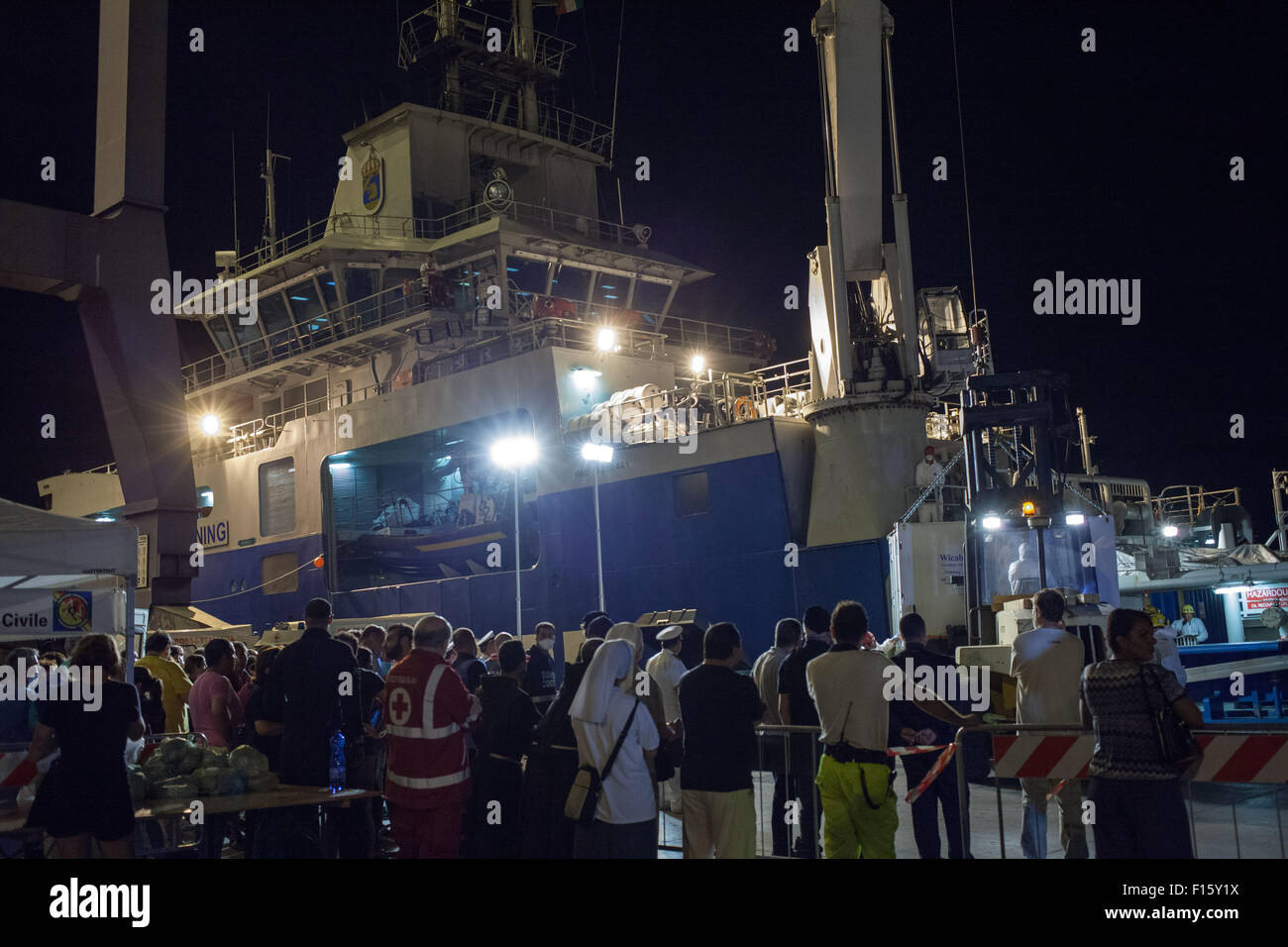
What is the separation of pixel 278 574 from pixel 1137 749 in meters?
22.9

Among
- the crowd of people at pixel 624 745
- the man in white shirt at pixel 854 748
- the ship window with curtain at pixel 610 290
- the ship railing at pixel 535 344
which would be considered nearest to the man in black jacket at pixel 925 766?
the crowd of people at pixel 624 745

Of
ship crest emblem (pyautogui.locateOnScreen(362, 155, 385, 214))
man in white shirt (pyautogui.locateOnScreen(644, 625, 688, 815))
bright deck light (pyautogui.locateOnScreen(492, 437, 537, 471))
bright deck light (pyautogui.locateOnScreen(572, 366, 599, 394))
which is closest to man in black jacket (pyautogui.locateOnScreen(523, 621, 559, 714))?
man in white shirt (pyautogui.locateOnScreen(644, 625, 688, 815))

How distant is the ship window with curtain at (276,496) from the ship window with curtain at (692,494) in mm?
10860

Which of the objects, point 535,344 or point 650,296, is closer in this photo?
point 535,344

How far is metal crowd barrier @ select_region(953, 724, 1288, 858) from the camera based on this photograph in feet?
18.0

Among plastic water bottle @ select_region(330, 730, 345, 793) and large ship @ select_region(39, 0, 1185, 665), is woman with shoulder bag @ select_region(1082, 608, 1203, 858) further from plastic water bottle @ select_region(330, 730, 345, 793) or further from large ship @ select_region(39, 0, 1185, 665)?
large ship @ select_region(39, 0, 1185, 665)

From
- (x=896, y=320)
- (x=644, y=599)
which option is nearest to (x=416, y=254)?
(x=644, y=599)

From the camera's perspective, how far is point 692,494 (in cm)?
1878

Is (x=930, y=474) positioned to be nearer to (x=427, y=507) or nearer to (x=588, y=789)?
(x=588, y=789)

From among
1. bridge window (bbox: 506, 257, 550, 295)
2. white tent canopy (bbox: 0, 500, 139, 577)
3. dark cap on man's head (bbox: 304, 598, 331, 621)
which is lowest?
dark cap on man's head (bbox: 304, 598, 331, 621)

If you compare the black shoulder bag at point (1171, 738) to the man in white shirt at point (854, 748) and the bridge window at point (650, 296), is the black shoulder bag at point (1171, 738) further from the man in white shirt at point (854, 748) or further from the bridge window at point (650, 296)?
the bridge window at point (650, 296)

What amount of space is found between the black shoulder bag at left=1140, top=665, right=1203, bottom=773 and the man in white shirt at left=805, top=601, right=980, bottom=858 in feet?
4.36

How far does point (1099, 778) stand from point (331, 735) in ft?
14.6

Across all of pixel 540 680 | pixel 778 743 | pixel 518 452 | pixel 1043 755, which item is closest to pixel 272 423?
pixel 518 452
